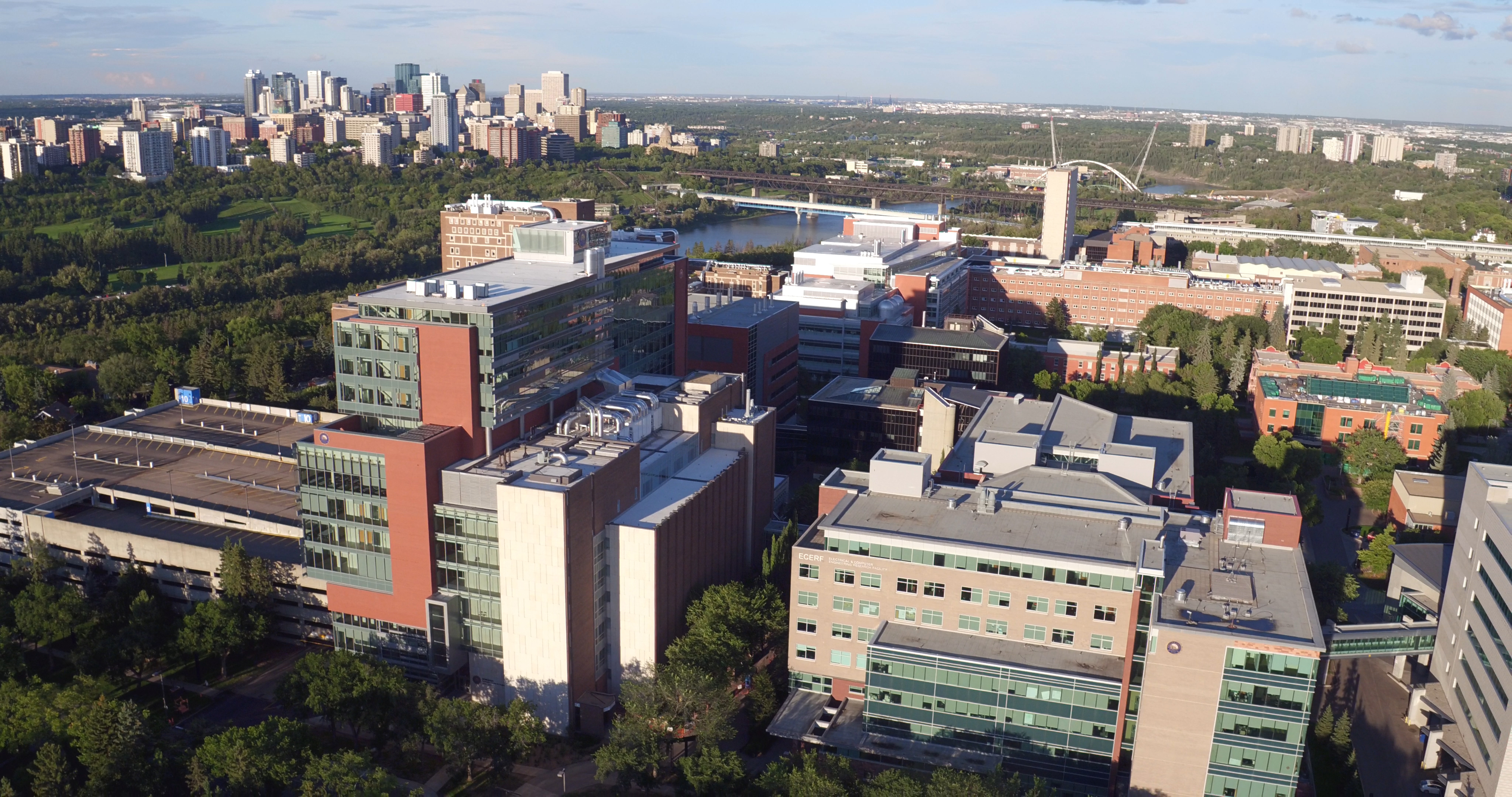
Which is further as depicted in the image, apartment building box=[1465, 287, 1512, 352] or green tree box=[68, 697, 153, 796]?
apartment building box=[1465, 287, 1512, 352]

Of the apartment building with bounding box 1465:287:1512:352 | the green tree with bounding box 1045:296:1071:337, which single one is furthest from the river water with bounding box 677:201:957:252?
the apartment building with bounding box 1465:287:1512:352

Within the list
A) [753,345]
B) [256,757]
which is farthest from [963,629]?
[753,345]

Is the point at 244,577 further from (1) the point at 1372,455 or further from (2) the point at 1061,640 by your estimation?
(1) the point at 1372,455

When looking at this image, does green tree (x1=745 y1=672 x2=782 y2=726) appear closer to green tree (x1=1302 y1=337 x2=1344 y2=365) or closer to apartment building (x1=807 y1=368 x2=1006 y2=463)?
apartment building (x1=807 y1=368 x2=1006 y2=463)

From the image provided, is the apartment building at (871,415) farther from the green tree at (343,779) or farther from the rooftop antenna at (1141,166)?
the rooftop antenna at (1141,166)

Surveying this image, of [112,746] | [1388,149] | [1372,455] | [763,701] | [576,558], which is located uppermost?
[1388,149]

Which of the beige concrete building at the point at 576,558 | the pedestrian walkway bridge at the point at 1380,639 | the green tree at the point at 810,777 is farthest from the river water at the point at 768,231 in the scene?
the green tree at the point at 810,777
